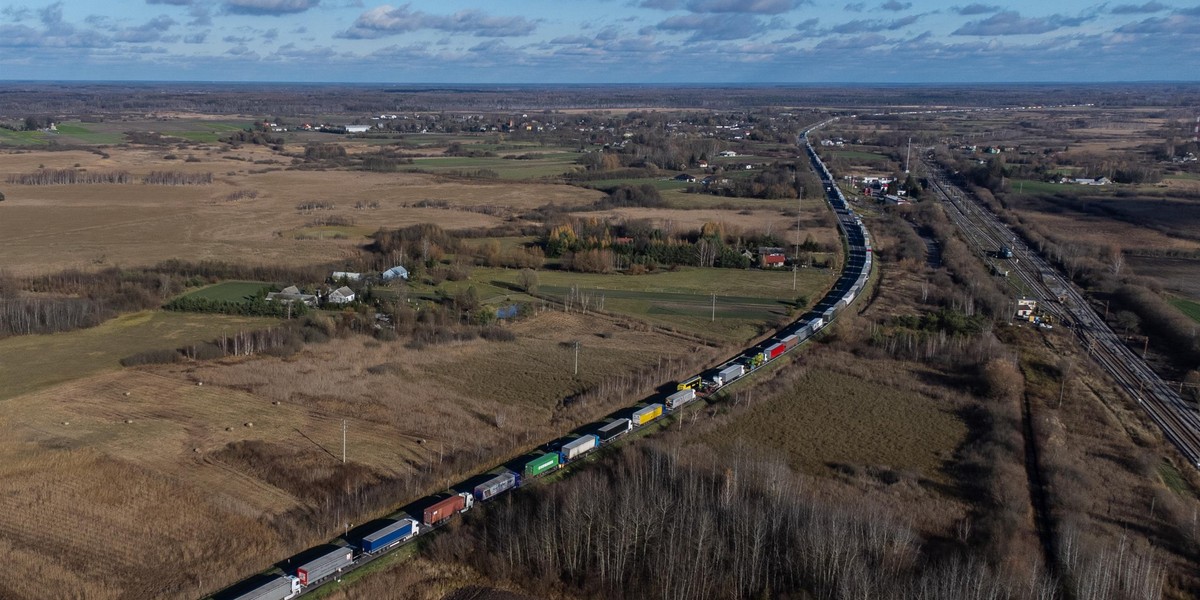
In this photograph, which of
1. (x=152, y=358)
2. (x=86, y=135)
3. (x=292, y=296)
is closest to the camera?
(x=152, y=358)

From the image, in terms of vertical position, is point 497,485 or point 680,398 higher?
point 680,398

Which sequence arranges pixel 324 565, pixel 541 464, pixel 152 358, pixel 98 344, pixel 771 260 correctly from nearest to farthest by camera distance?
pixel 324 565
pixel 541 464
pixel 152 358
pixel 98 344
pixel 771 260

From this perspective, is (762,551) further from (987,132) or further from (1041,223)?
(987,132)

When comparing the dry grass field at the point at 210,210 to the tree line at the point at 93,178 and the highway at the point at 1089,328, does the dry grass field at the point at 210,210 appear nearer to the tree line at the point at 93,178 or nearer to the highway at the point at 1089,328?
the tree line at the point at 93,178

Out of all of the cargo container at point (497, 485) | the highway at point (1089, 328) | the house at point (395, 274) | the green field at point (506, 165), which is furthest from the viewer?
the green field at point (506, 165)

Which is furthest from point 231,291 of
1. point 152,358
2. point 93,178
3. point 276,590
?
point 93,178

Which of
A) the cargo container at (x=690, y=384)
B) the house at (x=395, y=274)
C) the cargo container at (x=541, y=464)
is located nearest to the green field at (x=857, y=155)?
the house at (x=395, y=274)

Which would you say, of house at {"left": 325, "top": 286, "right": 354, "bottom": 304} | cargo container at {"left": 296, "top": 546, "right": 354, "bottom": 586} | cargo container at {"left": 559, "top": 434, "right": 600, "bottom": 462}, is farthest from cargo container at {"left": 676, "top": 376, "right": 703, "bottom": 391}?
house at {"left": 325, "top": 286, "right": 354, "bottom": 304}

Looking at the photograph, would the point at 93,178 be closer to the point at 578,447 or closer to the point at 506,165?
the point at 506,165
